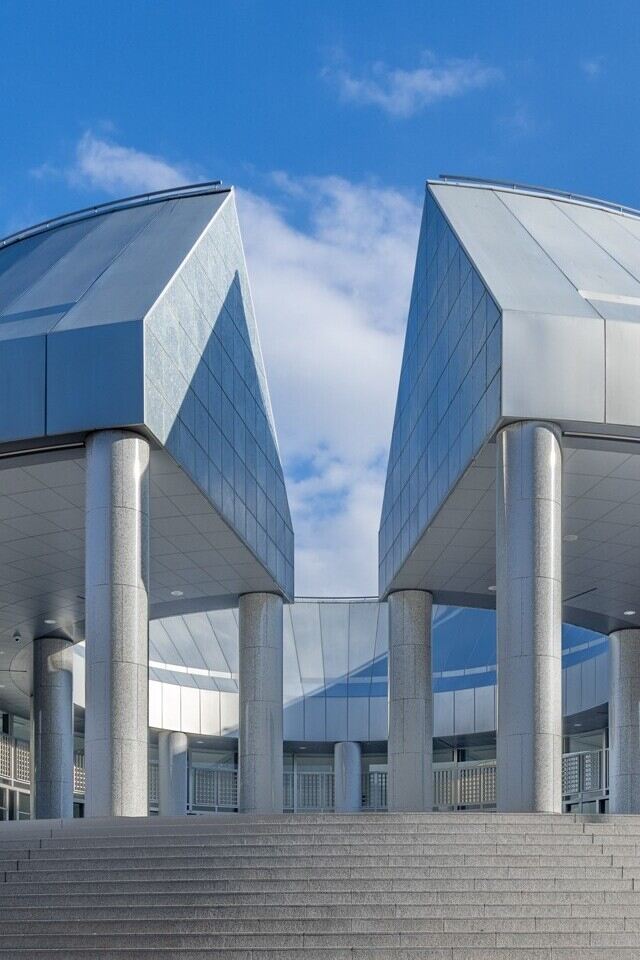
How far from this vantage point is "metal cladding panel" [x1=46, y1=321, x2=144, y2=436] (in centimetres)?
2211

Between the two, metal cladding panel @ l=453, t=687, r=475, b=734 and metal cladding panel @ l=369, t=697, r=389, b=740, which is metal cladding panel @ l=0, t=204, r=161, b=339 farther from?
metal cladding panel @ l=369, t=697, r=389, b=740

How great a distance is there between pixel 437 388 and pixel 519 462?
6693 millimetres

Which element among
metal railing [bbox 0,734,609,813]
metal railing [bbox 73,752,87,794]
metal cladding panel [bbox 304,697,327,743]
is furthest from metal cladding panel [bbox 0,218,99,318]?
metal railing [bbox 73,752,87,794]

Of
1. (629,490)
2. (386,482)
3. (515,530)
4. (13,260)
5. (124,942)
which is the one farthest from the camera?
(386,482)

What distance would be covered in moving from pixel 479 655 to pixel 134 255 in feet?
88.6

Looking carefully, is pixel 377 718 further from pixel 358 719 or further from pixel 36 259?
pixel 36 259

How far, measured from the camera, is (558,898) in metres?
14.8

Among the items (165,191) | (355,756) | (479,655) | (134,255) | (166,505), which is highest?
(165,191)

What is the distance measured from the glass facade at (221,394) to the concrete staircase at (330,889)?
851cm

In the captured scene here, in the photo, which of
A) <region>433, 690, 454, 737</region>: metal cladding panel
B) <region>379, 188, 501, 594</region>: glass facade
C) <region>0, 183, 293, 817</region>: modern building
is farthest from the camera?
<region>433, 690, 454, 737</region>: metal cladding panel

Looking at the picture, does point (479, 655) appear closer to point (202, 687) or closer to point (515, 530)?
point (202, 687)

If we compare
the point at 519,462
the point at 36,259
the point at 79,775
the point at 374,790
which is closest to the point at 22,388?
the point at 36,259

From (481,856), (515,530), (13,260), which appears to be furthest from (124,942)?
(13,260)

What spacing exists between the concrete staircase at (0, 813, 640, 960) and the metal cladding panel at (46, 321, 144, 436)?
24.7 ft
